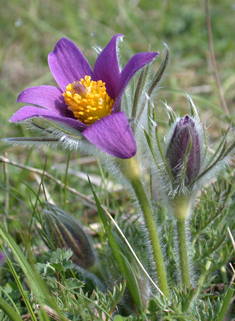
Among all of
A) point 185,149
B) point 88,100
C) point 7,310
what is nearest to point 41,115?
point 88,100

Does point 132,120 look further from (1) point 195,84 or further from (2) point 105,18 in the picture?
(2) point 105,18

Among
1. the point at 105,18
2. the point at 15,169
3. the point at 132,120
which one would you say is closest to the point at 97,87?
the point at 132,120

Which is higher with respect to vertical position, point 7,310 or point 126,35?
point 126,35

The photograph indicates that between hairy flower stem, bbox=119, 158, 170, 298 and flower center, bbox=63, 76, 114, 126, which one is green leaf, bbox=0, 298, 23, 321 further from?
flower center, bbox=63, 76, 114, 126

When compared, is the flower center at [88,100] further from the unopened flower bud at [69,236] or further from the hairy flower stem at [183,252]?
the hairy flower stem at [183,252]

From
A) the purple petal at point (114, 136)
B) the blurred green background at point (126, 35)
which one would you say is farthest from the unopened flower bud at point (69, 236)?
the blurred green background at point (126, 35)

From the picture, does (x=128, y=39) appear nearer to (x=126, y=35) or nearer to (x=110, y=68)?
(x=126, y=35)
